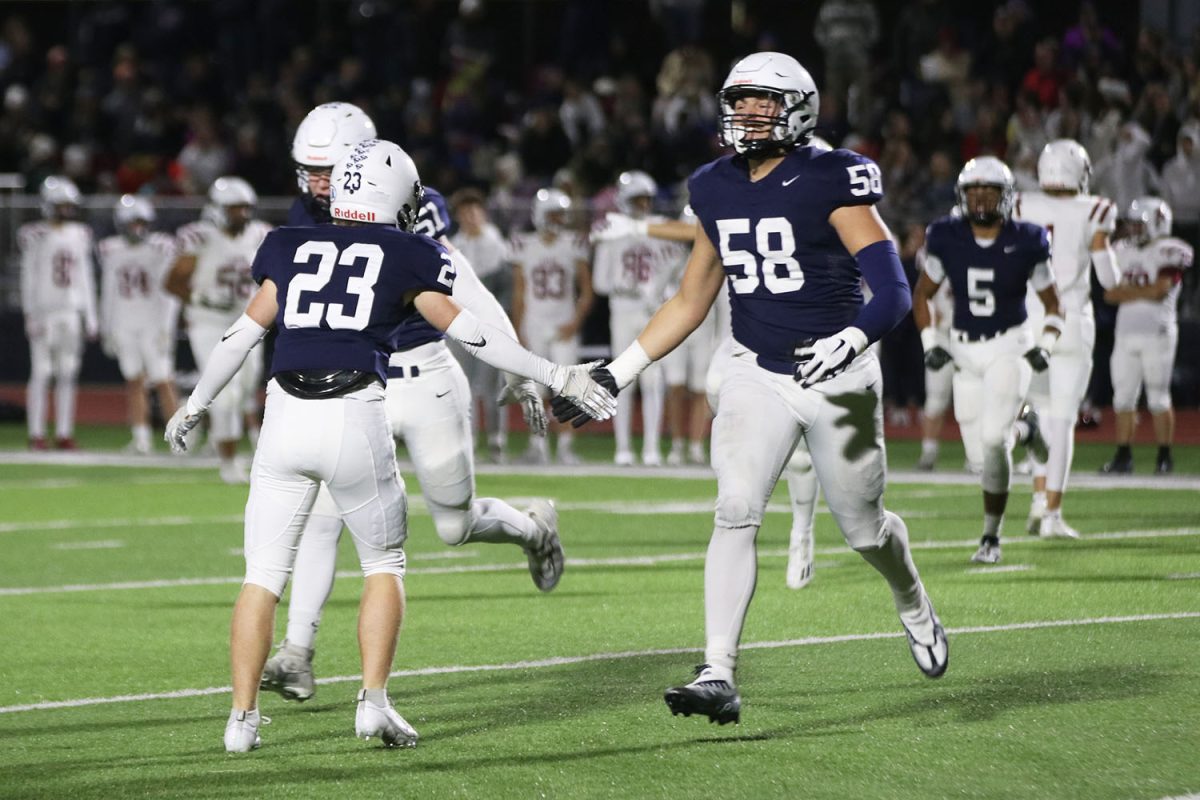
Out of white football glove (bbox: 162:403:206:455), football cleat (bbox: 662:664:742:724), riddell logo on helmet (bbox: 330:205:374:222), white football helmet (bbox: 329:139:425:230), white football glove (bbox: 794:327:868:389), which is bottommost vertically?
football cleat (bbox: 662:664:742:724)

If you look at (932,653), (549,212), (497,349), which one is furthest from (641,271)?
(497,349)

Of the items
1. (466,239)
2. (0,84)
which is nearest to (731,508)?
(466,239)

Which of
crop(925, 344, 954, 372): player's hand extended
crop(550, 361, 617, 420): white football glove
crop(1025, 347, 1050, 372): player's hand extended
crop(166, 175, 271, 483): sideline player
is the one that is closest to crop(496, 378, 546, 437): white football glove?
crop(550, 361, 617, 420): white football glove

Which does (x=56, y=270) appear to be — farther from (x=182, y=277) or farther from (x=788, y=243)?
(x=788, y=243)

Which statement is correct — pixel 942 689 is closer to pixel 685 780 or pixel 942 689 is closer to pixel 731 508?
pixel 731 508

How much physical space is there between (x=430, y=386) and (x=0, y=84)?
21631 millimetres

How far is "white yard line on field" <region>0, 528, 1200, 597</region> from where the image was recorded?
9.22m

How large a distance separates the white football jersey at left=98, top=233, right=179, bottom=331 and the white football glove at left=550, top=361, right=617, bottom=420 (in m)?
11.6

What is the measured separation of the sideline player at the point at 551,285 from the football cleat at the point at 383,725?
1086 centimetres

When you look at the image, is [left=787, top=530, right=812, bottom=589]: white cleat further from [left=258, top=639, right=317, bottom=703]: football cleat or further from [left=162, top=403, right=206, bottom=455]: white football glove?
[left=162, top=403, right=206, bottom=455]: white football glove

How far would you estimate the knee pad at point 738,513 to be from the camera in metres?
5.75

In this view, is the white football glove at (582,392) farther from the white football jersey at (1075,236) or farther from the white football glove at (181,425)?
the white football jersey at (1075,236)

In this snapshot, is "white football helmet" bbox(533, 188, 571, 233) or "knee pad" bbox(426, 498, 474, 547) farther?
"white football helmet" bbox(533, 188, 571, 233)

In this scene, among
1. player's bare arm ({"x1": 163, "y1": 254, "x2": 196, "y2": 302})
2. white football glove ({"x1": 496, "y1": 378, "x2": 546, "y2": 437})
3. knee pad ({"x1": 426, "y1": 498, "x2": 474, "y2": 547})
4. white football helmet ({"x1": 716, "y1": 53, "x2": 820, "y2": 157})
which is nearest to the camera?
white football helmet ({"x1": 716, "y1": 53, "x2": 820, "y2": 157})
